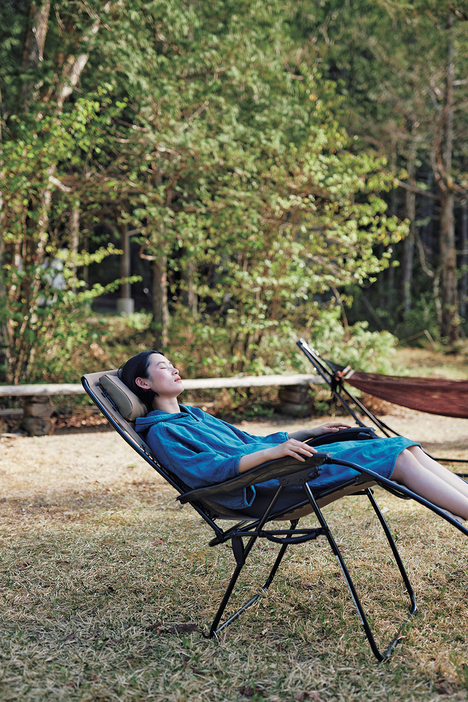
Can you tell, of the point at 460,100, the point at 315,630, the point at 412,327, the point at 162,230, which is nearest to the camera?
the point at 315,630

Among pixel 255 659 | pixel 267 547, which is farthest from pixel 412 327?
pixel 255 659

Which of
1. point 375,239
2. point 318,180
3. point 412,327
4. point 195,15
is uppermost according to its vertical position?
point 195,15

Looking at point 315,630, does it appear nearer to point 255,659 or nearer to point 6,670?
point 255,659

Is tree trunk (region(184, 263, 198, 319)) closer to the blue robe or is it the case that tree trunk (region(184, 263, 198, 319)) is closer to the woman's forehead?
the woman's forehead

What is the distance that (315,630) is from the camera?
207 centimetres

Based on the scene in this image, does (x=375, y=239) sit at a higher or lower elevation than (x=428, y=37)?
lower

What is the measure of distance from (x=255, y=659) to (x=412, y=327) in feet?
37.3

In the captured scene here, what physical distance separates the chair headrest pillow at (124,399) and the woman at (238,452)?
45 millimetres

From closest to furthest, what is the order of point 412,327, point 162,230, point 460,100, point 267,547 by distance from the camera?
1. point 267,547
2. point 162,230
3. point 460,100
4. point 412,327

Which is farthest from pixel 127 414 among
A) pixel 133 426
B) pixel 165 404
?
pixel 165 404

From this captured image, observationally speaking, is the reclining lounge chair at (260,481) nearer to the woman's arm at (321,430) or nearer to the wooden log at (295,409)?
the woman's arm at (321,430)

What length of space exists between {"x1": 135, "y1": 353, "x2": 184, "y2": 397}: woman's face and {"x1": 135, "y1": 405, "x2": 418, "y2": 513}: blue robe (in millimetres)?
91

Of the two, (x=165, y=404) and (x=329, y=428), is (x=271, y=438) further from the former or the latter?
(x=165, y=404)

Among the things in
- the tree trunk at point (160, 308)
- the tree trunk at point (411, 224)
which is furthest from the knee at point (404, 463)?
the tree trunk at point (411, 224)
